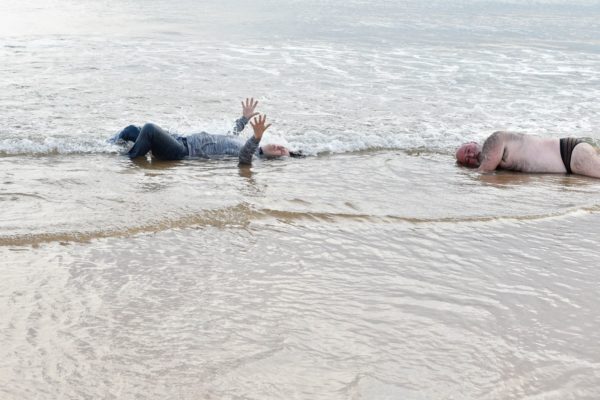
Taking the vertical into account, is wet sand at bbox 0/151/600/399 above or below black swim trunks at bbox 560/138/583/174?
below

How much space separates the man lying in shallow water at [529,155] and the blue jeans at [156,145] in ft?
9.88

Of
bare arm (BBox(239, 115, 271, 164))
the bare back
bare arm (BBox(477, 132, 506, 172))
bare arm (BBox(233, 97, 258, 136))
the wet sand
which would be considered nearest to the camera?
the wet sand

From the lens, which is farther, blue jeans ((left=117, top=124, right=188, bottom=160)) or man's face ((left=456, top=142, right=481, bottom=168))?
man's face ((left=456, top=142, right=481, bottom=168))

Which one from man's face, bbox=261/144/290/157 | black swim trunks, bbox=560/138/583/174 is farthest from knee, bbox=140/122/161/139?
black swim trunks, bbox=560/138/583/174

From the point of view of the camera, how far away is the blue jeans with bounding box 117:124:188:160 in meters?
7.24

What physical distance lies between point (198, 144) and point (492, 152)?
3154mm

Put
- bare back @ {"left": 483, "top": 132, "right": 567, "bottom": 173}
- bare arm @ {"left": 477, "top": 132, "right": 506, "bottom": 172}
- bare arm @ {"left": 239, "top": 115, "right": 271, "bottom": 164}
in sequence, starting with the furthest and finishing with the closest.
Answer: bare back @ {"left": 483, "top": 132, "right": 567, "bottom": 173}
bare arm @ {"left": 477, "top": 132, "right": 506, "bottom": 172}
bare arm @ {"left": 239, "top": 115, "right": 271, "bottom": 164}

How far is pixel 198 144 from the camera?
7.66m

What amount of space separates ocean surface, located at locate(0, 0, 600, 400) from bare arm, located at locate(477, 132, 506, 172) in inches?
8.6

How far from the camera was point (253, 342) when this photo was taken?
3303 mm

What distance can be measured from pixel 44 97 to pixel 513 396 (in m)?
8.40

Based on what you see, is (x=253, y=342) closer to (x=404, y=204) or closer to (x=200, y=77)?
(x=404, y=204)

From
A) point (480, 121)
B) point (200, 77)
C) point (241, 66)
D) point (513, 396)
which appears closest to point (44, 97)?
point (200, 77)

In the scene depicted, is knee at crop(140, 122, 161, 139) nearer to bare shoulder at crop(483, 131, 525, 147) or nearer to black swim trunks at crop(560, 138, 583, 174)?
bare shoulder at crop(483, 131, 525, 147)
